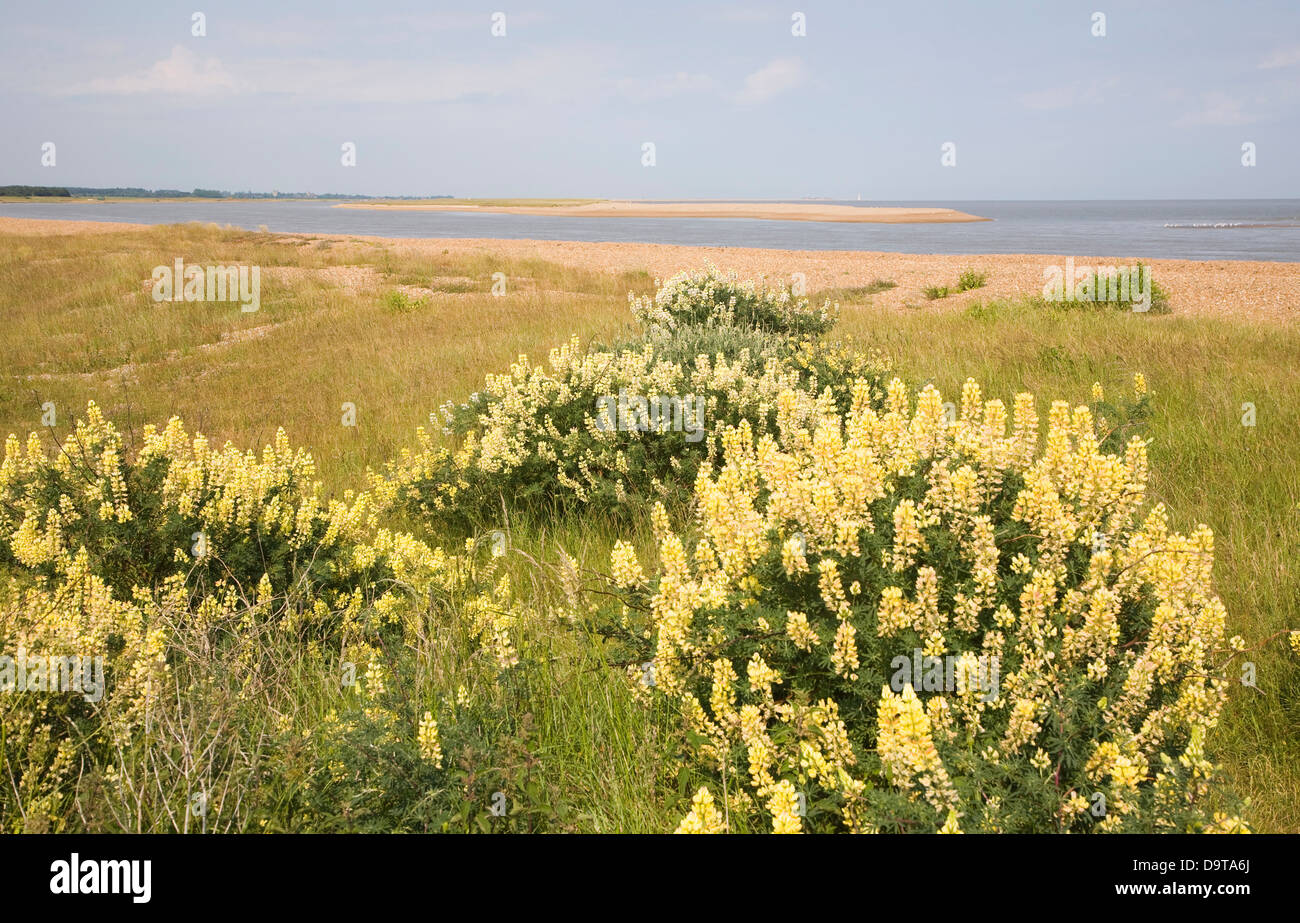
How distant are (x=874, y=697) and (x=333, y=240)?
4219 centimetres

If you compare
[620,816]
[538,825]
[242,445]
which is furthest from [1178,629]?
[242,445]

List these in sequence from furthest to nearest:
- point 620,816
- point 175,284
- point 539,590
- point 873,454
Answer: point 175,284 → point 539,590 → point 873,454 → point 620,816

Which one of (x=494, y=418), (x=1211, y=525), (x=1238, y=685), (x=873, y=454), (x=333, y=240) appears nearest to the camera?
(x=873, y=454)

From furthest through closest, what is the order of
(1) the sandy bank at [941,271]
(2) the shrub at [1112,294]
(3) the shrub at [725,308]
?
(1) the sandy bank at [941,271], (2) the shrub at [1112,294], (3) the shrub at [725,308]

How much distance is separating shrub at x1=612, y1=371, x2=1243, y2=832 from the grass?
42cm

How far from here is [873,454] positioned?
2.88 meters

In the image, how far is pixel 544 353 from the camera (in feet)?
38.6

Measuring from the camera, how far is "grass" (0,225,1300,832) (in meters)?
2.76

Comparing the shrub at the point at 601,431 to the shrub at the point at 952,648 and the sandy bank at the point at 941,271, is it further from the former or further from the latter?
the sandy bank at the point at 941,271

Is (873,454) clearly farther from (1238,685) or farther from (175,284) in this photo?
(175,284)

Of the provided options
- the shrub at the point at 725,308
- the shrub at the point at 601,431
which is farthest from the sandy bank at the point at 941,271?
the shrub at the point at 601,431

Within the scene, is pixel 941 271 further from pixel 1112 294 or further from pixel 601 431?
pixel 601 431

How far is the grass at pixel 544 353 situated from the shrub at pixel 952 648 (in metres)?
0.42

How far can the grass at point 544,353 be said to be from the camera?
9.07ft
